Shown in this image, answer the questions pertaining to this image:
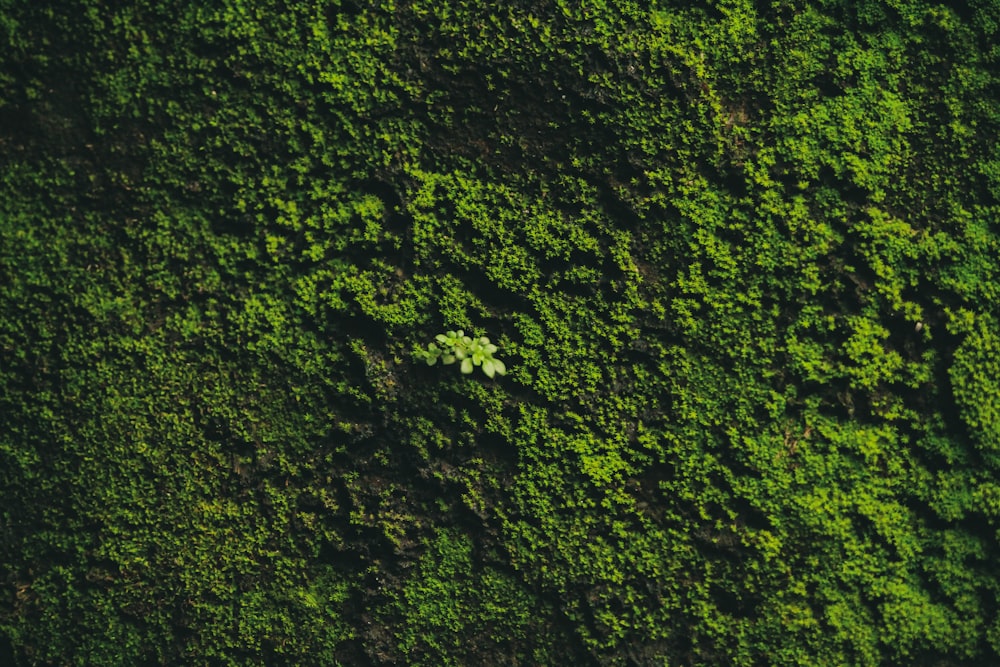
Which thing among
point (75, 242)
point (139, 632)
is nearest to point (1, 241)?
point (75, 242)

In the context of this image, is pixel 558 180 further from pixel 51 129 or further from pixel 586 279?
pixel 51 129

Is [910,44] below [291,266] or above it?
above

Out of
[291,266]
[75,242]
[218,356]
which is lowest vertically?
[218,356]
